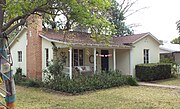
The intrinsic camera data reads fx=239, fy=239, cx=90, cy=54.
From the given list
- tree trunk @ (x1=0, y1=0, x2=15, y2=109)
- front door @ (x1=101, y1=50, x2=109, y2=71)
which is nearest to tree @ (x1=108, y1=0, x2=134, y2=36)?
front door @ (x1=101, y1=50, x2=109, y2=71)

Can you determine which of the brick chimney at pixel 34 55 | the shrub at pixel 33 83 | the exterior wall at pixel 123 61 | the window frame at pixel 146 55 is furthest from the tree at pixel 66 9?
the window frame at pixel 146 55

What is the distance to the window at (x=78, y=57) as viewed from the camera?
60.7 ft

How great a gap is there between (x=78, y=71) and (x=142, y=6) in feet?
60.9

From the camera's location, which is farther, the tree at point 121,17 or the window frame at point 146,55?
the tree at point 121,17

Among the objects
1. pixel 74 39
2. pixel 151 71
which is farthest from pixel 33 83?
pixel 151 71

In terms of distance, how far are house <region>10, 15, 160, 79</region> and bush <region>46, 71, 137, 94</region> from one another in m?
1.99

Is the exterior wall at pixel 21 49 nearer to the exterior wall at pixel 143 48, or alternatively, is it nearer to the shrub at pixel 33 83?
the shrub at pixel 33 83

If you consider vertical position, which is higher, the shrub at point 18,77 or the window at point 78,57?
the window at point 78,57

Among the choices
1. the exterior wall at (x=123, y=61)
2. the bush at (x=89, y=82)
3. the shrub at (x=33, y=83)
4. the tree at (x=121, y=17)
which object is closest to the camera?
the bush at (x=89, y=82)

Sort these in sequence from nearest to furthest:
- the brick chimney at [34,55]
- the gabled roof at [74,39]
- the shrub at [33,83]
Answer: the gabled roof at [74,39] → the shrub at [33,83] → the brick chimney at [34,55]

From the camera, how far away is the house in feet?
58.5

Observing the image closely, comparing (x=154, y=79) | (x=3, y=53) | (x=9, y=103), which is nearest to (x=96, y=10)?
(x=3, y=53)

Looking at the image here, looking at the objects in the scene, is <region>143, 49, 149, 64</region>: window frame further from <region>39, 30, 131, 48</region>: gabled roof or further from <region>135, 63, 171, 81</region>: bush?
<region>39, 30, 131, 48</region>: gabled roof

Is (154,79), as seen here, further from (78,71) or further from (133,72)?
Result: (78,71)
